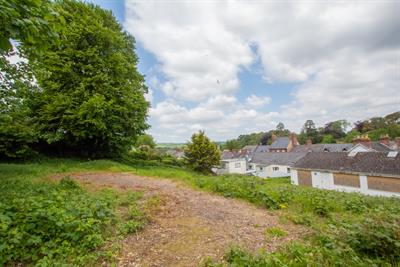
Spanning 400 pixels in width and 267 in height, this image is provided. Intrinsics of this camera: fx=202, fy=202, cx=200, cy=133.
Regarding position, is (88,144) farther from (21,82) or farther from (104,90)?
(21,82)

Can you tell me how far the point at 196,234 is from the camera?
357 cm

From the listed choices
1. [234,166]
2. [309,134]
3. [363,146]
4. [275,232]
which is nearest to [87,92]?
[275,232]

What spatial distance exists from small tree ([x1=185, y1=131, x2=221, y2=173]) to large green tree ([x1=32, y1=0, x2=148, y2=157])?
942 centimetres

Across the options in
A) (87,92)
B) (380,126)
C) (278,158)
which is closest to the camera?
(87,92)

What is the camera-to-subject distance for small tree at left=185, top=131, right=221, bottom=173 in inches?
898

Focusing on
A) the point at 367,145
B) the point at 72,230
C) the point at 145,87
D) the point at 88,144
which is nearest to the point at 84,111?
the point at 88,144

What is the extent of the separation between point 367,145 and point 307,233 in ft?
110

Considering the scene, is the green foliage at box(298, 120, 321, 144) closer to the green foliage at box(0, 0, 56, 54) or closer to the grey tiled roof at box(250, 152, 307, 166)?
the grey tiled roof at box(250, 152, 307, 166)

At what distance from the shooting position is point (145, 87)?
17.0 meters

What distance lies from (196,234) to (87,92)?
11475 millimetres

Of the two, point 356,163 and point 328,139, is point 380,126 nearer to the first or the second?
point 328,139

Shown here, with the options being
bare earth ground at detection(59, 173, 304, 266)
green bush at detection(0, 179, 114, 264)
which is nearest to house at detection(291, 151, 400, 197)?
bare earth ground at detection(59, 173, 304, 266)

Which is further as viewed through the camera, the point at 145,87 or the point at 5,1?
the point at 145,87

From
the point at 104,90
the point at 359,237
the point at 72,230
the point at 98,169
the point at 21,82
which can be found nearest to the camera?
the point at 359,237
